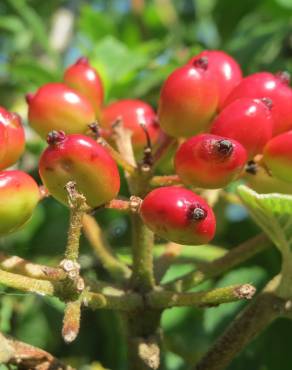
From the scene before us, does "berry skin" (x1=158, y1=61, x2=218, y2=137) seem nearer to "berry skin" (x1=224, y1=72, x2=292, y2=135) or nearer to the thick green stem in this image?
"berry skin" (x1=224, y1=72, x2=292, y2=135)

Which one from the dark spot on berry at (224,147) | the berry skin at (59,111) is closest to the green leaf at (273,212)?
the dark spot on berry at (224,147)

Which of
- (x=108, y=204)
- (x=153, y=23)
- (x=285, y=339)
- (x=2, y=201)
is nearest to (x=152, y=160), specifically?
(x=108, y=204)

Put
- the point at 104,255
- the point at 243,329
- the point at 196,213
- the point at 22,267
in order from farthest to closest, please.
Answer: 1. the point at 104,255
2. the point at 243,329
3. the point at 22,267
4. the point at 196,213

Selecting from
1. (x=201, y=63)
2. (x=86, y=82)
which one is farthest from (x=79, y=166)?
(x=86, y=82)

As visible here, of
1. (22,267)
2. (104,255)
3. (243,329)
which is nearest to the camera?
(22,267)

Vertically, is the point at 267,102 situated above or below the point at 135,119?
above

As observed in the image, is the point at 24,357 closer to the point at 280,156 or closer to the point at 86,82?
the point at 280,156

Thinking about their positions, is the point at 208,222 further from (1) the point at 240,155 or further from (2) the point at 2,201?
(2) the point at 2,201

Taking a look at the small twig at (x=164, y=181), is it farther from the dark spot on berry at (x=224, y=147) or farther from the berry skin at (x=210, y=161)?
the dark spot on berry at (x=224, y=147)
